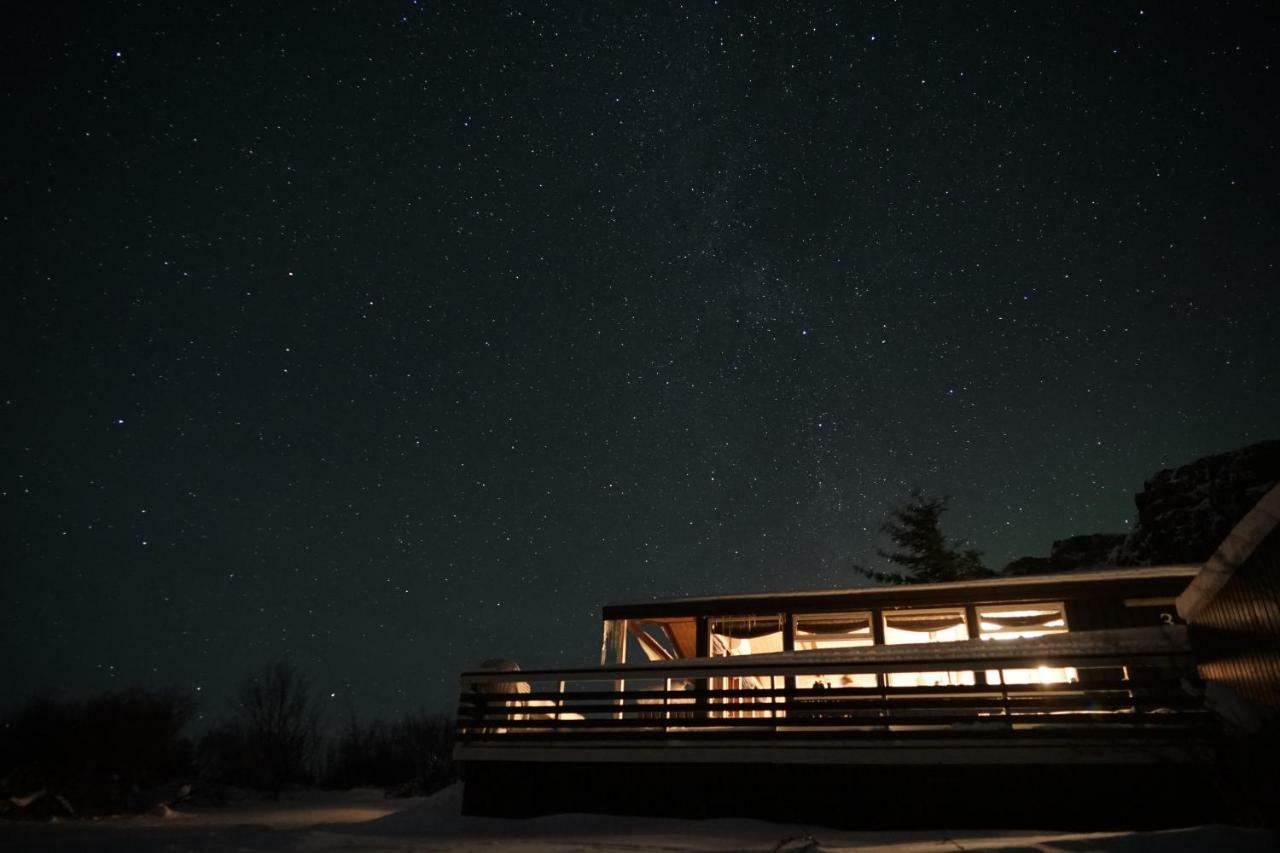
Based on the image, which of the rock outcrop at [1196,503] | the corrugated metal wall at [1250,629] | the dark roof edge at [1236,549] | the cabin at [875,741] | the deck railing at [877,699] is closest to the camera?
the dark roof edge at [1236,549]

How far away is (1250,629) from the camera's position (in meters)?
6.97

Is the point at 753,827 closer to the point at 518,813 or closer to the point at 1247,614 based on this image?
the point at 518,813

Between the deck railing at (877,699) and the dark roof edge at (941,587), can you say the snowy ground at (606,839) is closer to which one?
the deck railing at (877,699)

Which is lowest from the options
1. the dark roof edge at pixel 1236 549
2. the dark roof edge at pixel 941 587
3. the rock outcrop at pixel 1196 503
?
the dark roof edge at pixel 1236 549

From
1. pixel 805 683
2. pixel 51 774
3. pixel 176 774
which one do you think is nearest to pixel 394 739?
pixel 176 774

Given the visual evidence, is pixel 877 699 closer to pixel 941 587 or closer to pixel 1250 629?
pixel 1250 629

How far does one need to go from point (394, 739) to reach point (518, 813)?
172ft

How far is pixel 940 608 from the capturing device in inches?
663

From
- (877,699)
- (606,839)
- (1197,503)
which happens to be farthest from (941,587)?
(1197,503)

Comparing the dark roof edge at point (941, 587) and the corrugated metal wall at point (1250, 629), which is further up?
the dark roof edge at point (941, 587)

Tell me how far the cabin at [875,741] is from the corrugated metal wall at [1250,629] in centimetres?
80

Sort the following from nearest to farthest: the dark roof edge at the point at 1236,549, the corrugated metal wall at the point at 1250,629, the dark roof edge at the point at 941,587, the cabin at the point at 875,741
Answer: the dark roof edge at the point at 1236,549, the corrugated metal wall at the point at 1250,629, the cabin at the point at 875,741, the dark roof edge at the point at 941,587

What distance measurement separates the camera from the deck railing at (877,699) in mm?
8789

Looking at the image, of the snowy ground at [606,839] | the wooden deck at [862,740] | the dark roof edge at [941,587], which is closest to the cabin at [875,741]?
the wooden deck at [862,740]
